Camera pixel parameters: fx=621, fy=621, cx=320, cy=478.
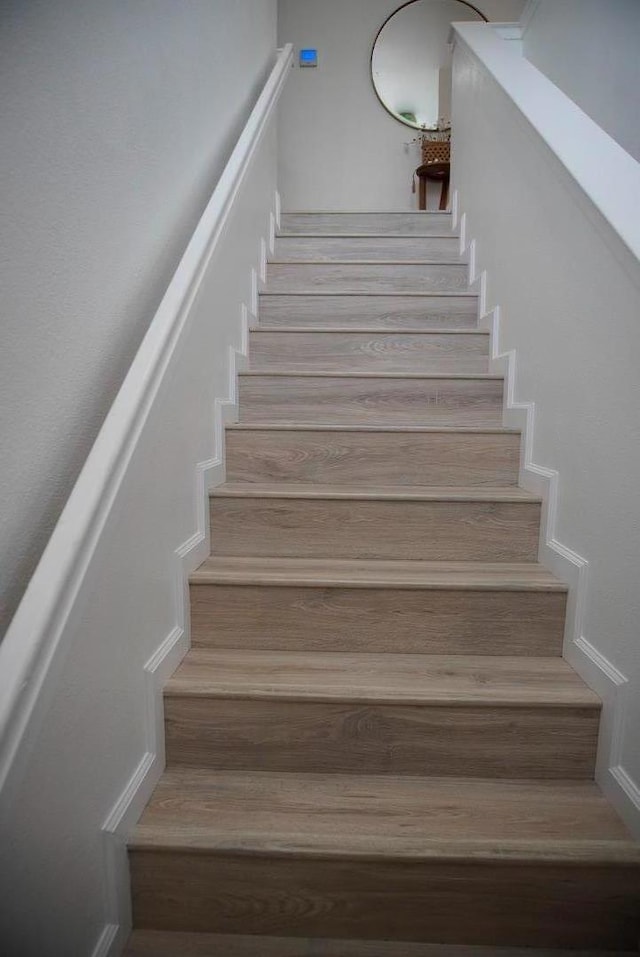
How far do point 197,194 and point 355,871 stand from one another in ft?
5.63

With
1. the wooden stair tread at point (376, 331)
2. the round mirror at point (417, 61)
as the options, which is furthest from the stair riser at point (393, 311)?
the round mirror at point (417, 61)

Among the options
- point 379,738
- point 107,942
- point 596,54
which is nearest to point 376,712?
point 379,738

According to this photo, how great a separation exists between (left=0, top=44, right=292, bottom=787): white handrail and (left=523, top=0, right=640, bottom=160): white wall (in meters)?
2.24

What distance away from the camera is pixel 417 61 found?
472 centimetres

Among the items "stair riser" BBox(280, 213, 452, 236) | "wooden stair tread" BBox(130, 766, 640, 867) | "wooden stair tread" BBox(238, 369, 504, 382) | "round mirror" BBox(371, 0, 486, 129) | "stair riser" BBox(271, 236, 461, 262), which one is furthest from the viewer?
"round mirror" BBox(371, 0, 486, 129)

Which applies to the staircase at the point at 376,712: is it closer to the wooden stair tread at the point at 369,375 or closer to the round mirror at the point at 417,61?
the wooden stair tread at the point at 369,375

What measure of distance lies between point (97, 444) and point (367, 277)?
6.61ft

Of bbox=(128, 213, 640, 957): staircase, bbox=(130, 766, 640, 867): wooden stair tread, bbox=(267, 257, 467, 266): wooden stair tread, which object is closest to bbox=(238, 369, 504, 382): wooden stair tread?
bbox=(128, 213, 640, 957): staircase

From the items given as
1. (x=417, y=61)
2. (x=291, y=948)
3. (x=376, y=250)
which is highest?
(x=417, y=61)

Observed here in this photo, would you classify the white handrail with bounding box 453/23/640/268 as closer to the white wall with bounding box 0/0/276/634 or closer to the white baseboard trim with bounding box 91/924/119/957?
the white wall with bounding box 0/0/276/634

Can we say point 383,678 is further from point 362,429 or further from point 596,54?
point 596,54

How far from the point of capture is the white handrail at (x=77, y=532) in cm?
76

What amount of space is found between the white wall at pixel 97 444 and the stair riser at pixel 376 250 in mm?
1356

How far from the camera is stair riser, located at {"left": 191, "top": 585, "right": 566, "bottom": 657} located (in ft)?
4.90
